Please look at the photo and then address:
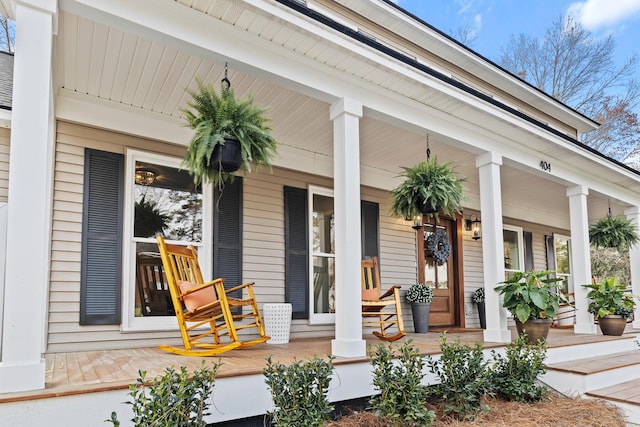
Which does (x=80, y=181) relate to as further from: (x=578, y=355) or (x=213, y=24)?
(x=578, y=355)

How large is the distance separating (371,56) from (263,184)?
6.79ft

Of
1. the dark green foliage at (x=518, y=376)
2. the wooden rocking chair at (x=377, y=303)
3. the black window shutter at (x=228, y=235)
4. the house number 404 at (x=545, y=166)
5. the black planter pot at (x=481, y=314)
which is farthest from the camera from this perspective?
the black planter pot at (x=481, y=314)

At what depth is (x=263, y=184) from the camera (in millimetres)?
5164

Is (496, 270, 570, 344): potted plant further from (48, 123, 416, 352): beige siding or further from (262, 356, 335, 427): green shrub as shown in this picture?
(262, 356, 335, 427): green shrub

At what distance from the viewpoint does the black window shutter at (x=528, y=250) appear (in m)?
8.36

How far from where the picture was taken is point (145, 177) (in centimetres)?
441

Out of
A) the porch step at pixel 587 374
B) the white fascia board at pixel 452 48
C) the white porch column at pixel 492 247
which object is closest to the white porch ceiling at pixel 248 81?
the white porch column at pixel 492 247

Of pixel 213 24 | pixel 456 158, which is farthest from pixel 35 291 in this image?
pixel 456 158

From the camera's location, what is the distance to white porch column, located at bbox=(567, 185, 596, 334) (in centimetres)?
608

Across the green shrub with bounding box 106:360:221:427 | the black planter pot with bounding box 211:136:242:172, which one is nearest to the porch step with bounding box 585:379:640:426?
the green shrub with bounding box 106:360:221:427

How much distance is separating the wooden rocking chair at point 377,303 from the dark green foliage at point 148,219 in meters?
2.18

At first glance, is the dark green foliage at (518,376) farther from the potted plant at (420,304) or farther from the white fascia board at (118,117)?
the white fascia board at (118,117)

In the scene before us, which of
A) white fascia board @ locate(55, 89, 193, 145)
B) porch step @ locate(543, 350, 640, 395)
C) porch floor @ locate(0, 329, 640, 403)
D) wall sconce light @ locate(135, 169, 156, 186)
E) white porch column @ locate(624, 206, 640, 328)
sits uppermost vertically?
white fascia board @ locate(55, 89, 193, 145)

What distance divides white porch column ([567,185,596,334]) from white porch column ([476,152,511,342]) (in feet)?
6.50
